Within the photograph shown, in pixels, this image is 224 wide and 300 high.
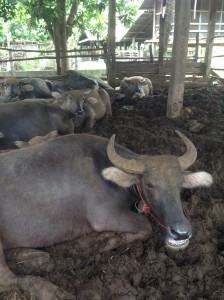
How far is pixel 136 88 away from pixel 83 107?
137 inches

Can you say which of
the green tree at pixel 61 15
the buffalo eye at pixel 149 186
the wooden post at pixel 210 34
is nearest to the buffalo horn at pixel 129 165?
the buffalo eye at pixel 149 186

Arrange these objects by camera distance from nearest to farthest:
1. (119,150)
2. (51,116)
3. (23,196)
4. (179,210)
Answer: (179,210) < (23,196) < (119,150) < (51,116)

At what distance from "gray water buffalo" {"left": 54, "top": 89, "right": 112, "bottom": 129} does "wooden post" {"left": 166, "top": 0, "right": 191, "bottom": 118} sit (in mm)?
1568

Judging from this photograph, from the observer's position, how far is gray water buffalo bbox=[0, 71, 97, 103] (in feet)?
26.5

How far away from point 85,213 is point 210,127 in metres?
3.86

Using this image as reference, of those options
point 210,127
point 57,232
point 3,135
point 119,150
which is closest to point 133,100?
point 210,127

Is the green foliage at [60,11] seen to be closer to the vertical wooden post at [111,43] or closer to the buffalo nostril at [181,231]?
the vertical wooden post at [111,43]

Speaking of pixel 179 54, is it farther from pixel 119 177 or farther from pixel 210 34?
pixel 210 34

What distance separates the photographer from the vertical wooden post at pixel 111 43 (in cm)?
1035

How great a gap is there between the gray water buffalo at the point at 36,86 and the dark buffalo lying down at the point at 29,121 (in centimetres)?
198

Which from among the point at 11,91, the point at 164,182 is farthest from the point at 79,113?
the point at 164,182

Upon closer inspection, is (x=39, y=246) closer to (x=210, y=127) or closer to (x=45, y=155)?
(x=45, y=155)

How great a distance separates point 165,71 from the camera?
1213cm

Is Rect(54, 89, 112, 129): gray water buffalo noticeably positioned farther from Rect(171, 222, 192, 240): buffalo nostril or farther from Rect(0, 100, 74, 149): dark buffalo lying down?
Rect(171, 222, 192, 240): buffalo nostril
